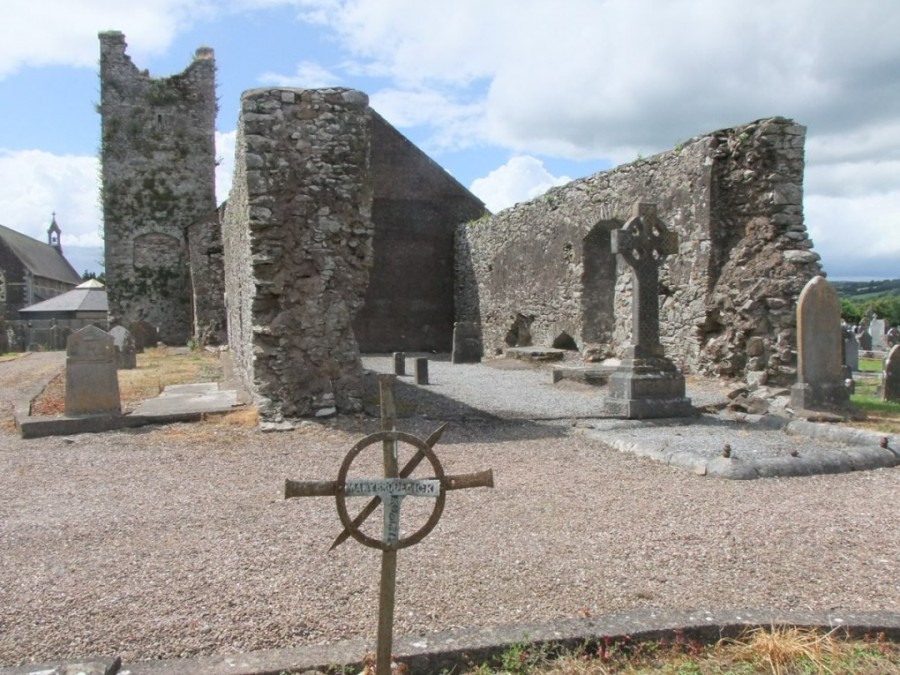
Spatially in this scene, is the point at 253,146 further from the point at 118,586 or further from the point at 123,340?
the point at 123,340

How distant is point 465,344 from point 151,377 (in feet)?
23.9

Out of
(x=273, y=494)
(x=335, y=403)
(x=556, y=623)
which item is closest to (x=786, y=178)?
(x=335, y=403)

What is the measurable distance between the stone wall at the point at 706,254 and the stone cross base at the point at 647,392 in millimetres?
2358

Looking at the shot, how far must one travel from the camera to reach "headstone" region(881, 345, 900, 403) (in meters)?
11.2

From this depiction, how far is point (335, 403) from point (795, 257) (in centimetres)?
659

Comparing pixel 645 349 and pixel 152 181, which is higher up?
pixel 152 181

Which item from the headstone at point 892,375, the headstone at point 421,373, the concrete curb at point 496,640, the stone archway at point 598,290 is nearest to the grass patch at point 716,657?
the concrete curb at point 496,640

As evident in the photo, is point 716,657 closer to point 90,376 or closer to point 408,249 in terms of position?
point 90,376

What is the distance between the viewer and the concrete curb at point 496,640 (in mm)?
2826

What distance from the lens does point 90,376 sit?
856 centimetres

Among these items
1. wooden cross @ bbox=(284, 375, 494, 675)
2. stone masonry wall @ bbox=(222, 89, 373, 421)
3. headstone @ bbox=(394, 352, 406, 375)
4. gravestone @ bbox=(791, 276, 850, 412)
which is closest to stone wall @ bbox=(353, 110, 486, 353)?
headstone @ bbox=(394, 352, 406, 375)

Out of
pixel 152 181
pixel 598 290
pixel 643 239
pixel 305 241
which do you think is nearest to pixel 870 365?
pixel 598 290

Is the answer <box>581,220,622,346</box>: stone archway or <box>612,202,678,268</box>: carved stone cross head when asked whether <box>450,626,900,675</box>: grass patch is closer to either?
<box>612,202,678,268</box>: carved stone cross head

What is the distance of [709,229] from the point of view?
11828 millimetres
